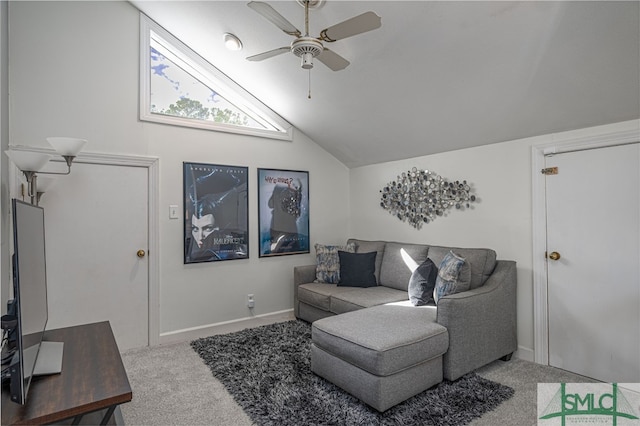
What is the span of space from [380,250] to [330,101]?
1.76m

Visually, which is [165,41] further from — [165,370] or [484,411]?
[484,411]

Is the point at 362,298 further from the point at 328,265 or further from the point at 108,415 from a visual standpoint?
the point at 108,415

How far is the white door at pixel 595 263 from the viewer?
2.42m

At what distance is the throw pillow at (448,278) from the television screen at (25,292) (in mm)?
2449

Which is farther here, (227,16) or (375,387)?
(227,16)

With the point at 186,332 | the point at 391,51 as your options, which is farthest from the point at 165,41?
the point at 186,332

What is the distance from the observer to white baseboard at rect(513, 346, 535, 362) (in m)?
2.93

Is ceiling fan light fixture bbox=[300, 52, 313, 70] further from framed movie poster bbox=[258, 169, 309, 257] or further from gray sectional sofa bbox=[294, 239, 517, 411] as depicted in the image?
framed movie poster bbox=[258, 169, 309, 257]

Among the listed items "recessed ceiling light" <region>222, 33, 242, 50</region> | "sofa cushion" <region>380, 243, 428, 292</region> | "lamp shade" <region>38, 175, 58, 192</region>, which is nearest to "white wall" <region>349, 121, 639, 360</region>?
"sofa cushion" <region>380, 243, 428, 292</region>

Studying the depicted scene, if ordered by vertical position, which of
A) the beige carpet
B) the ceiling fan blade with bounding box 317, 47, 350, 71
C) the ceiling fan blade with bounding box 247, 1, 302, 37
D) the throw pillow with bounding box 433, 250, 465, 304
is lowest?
the beige carpet

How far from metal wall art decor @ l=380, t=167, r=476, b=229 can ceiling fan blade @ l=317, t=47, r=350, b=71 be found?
75.8 inches

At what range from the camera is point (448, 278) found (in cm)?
274

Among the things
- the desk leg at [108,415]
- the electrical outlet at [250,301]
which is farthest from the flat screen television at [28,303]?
the electrical outlet at [250,301]

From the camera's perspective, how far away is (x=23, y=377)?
3.56 feet
